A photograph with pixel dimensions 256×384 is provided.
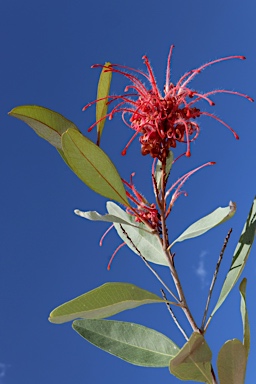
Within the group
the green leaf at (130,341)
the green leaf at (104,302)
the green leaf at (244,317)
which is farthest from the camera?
the green leaf at (130,341)

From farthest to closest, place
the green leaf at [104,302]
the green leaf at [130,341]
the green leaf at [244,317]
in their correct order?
1. the green leaf at [130,341]
2. the green leaf at [244,317]
3. the green leaf at [104,302]

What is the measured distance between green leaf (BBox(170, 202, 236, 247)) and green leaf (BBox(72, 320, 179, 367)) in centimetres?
28

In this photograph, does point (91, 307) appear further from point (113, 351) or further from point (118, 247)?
point (118, 247)

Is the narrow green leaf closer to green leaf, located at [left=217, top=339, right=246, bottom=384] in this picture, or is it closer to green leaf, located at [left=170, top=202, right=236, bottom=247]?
green leaf, located at [left=170, top=202, right=236, bottom=247]

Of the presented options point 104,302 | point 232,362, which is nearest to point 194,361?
point 232,362

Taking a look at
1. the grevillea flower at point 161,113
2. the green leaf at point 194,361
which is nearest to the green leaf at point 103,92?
the grevillea flower at point 161,113

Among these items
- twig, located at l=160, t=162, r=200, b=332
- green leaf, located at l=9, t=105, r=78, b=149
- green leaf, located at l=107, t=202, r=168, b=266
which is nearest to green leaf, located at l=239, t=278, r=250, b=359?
twig, located at l=160, t=162, r=200, b=332

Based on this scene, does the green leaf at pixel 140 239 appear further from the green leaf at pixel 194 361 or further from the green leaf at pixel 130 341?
the green leaf at pixel 194 361

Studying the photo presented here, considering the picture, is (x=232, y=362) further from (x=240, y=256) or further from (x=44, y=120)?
(x=44, y=120)

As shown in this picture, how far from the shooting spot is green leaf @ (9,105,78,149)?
1355 millimetres

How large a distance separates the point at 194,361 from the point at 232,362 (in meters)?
0.11

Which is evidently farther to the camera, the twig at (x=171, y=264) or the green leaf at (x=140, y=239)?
the green leaf at (x=140, y=239)

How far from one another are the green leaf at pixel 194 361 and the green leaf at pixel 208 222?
0.98ft

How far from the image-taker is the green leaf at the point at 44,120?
1355mm
